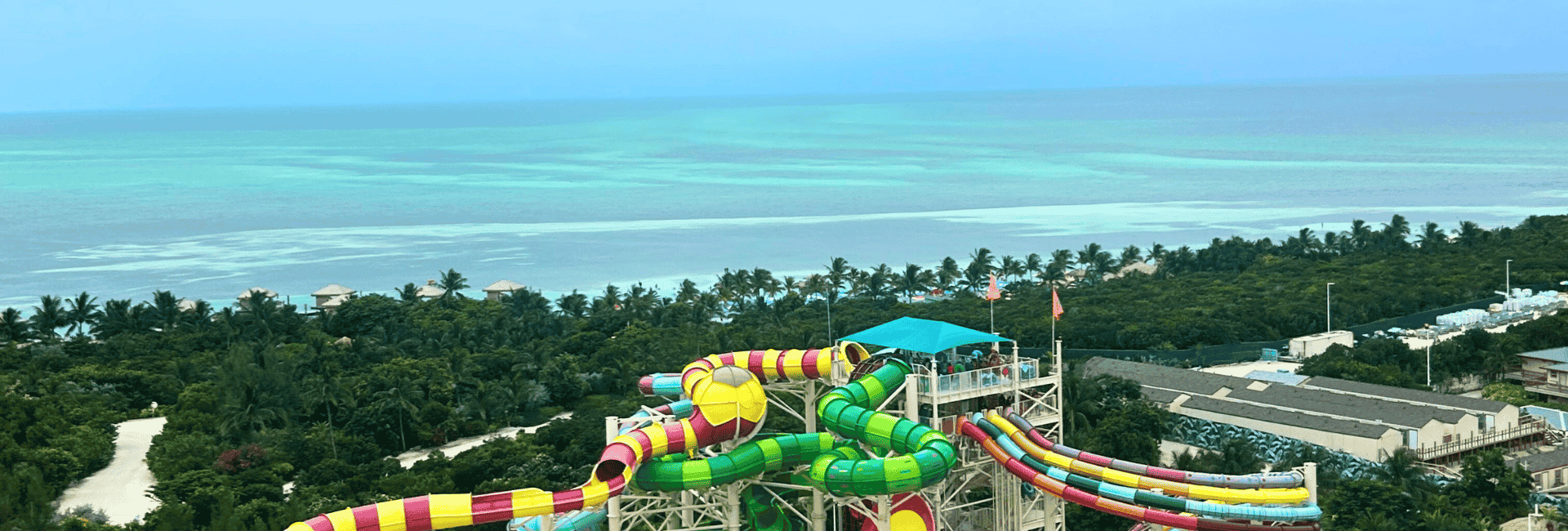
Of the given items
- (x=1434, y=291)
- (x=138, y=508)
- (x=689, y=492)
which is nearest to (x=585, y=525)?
(x=689, y=492)

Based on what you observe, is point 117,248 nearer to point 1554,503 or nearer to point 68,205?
point 68,205

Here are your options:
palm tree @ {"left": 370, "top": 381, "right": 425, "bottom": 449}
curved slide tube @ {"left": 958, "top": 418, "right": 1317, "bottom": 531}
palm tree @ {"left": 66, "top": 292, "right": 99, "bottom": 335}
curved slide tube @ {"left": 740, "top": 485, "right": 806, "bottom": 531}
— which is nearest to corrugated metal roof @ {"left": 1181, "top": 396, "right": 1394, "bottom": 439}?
curved slide tube @ {"left": 958, "top": 418, "right": 1317, "bottom": 531}

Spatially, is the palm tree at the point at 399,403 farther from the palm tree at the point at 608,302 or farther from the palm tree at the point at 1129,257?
the palm tree at the point at 1129,257

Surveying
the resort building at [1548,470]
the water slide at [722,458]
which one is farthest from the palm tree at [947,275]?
the water slide at [722,458]

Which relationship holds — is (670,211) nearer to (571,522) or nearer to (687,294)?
(687,294)

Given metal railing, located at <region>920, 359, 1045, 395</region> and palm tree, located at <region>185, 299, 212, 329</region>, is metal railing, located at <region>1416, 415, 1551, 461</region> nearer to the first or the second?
metal railing, located at <region>920, 359, 1045, 395</region>

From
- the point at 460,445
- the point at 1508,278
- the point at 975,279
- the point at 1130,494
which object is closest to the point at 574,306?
the point at 975,279
